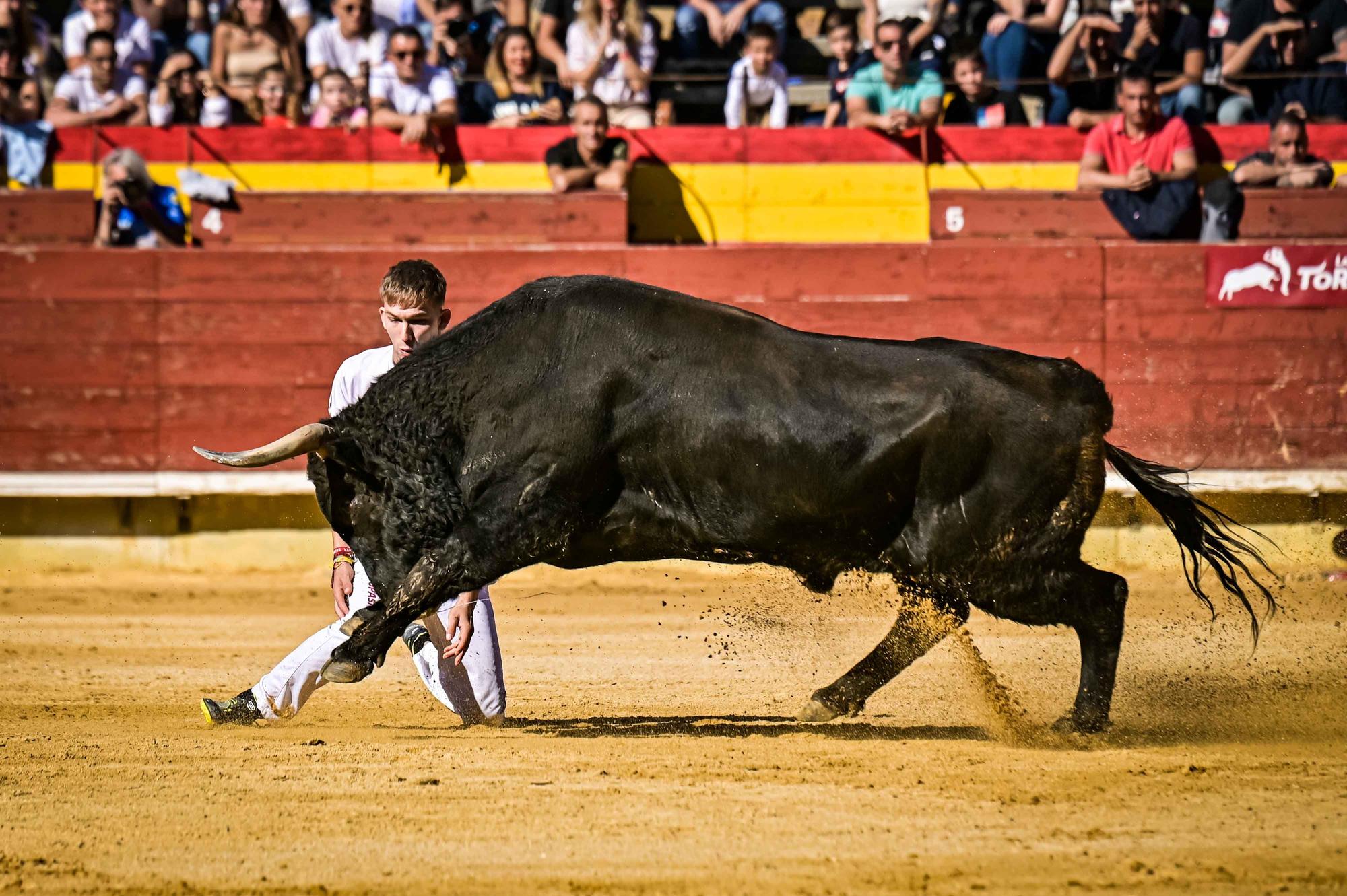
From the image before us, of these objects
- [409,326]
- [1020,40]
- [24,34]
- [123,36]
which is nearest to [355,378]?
[409,326]

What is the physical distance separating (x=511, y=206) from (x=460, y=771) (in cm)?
499

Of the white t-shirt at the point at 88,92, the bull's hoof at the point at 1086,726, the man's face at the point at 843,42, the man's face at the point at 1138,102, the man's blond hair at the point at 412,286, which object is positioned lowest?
the bull's hoof at the point at 1086,726

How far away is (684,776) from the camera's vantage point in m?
3.40

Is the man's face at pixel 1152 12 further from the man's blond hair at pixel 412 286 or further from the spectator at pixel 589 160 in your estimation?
the man's blond hair at pixel 412 286

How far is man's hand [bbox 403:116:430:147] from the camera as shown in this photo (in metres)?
8.24

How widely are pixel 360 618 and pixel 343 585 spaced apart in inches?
13.8

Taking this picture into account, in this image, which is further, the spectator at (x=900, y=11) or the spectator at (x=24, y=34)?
the spectator at (x=24, y=34)

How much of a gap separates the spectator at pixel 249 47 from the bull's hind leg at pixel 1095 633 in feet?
20.9

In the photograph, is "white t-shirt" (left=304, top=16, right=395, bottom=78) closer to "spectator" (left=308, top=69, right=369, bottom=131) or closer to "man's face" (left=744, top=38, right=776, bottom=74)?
"spectator" (left=308, top=69, right=369, bottom=131)

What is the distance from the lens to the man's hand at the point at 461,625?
4.00 m

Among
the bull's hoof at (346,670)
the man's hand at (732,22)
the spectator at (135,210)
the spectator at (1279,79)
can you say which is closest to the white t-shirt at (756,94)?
the man's hand at (732,22)

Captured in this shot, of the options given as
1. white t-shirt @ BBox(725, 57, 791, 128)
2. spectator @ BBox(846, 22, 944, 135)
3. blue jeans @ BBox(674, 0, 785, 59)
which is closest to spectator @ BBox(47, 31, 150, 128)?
blue jeans @ BBox(674, 0, 785, 59)

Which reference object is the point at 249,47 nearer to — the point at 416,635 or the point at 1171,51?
the point at 1171,51

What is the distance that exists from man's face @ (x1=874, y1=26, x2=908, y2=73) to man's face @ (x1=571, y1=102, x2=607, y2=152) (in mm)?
1614
